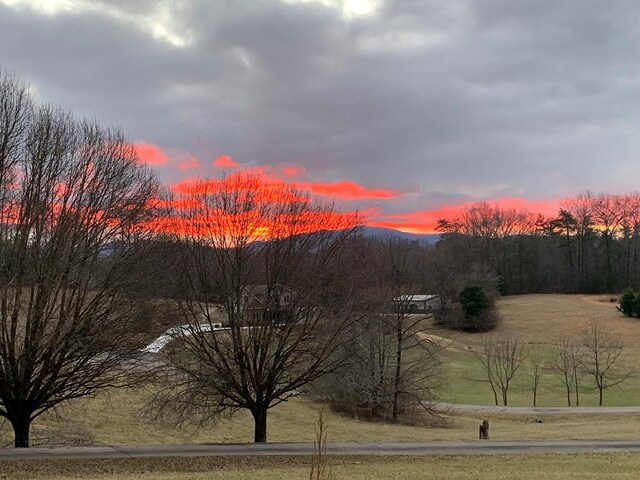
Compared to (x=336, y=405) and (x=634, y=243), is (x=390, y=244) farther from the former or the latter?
(x=634, y=243)

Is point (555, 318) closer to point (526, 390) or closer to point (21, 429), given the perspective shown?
point (526, 390)

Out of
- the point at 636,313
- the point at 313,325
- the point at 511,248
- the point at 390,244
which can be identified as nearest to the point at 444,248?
the point at 511,248

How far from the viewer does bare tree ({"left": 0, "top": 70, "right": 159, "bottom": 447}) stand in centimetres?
1520

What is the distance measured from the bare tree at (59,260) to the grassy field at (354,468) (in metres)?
2.82

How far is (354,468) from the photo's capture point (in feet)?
45.4

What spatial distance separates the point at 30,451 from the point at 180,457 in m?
3.79

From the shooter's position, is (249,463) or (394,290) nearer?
(249,463)

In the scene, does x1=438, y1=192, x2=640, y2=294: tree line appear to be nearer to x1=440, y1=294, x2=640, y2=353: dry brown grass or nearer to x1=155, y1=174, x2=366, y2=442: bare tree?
x1=440, y1=294, x2=640, y2=353: dry brown grass

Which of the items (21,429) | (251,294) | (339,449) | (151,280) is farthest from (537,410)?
(21,429)

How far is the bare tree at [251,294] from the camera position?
17547mm

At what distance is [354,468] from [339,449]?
301 cm

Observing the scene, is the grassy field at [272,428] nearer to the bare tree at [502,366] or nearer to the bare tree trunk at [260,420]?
the bare tree trunk at [260,420]

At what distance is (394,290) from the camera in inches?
1335

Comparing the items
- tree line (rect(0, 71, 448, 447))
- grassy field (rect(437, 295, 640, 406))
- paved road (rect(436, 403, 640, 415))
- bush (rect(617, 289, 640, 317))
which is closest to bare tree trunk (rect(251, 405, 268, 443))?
tree line (rect(0, 71, 448, 447))
